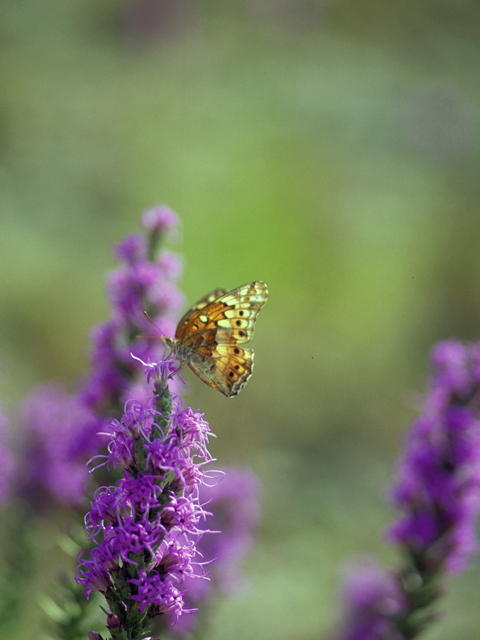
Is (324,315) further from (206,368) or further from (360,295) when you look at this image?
(206,368)

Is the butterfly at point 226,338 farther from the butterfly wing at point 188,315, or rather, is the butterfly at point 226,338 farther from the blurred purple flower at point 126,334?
the blurred purple flower at point 126,334

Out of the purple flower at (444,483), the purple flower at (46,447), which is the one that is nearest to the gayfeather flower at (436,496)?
the purple flower at (444,483)

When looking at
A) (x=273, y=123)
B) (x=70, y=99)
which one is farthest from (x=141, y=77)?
(x=273, y=123)

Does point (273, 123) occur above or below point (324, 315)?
above

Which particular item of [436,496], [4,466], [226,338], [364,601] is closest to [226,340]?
[226,338]

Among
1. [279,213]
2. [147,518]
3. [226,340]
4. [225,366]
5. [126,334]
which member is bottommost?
[147,518]

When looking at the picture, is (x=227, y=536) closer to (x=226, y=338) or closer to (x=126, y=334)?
(x=126, y=334)

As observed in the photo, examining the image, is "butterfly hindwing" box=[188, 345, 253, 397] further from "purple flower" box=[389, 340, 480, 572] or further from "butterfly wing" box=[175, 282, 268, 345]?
"purple flower" box=[389, 340, 480, 572]

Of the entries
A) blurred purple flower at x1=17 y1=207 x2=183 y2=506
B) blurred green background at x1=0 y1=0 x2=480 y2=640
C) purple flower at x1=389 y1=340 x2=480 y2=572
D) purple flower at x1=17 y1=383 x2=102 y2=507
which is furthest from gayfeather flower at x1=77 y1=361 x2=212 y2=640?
blurred green background at x1=0 y1=0 x2=480 y2=640
